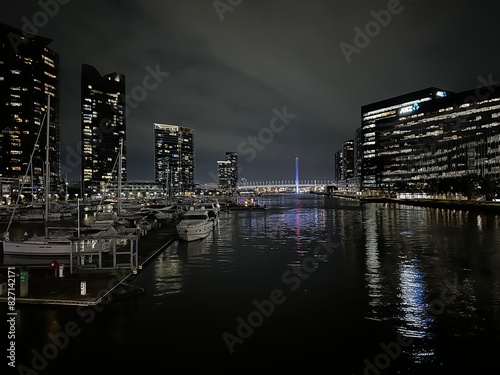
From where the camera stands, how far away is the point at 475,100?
187500 mm

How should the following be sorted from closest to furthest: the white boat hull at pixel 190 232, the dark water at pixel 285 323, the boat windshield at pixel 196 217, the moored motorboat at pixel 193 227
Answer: the dark water at pixel 285 323 < the white boat hull at pixel 190 232 < the moored motorboat at pixel 193 227 < the boat windshield at pixel 196 217

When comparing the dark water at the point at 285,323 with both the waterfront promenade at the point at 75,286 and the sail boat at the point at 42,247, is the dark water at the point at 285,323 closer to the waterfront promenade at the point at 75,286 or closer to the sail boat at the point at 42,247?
the waterfront promenade at the point at 75,286

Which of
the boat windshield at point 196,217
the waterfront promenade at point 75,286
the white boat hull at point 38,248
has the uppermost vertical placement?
the boat windshield at point 196,217

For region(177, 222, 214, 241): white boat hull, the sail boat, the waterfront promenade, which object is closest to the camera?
the waterfront promenade

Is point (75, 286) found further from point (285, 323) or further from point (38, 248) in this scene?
point (38, 248)

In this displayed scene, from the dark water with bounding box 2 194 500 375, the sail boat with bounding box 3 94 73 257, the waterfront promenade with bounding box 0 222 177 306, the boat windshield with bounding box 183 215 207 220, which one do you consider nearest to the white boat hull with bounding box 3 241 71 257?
the sail boat with bounding box 3 94 73 257

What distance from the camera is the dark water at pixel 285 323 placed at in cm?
1238

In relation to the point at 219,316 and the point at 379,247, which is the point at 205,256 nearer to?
the point at 219,316

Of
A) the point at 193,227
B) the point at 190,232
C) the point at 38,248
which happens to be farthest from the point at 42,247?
the point at 193,227

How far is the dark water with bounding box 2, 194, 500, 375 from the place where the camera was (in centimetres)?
1238

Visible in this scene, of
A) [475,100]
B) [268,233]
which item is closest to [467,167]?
[475,100]

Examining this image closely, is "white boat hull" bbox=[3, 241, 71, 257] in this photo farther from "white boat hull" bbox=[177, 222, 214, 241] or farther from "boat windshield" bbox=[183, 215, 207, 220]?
"boat windshield" bbox=[183, 215, 207, 220]

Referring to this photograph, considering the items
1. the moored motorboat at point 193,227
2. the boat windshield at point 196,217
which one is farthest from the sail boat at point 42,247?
the boat windshield at point 196,217

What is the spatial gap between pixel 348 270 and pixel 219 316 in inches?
498
